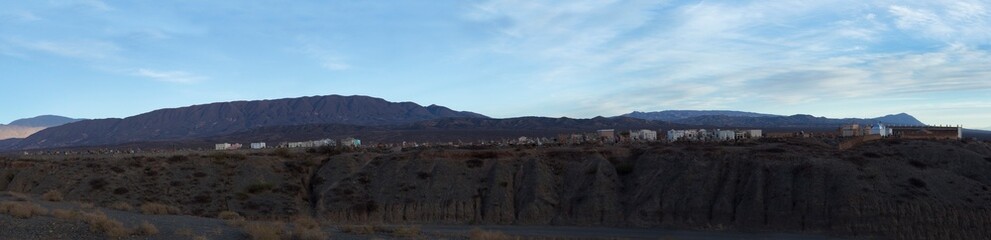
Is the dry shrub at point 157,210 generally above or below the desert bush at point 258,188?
below

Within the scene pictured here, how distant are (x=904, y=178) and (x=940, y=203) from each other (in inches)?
162

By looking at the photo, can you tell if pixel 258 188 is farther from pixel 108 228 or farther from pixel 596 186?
pixel 108 228

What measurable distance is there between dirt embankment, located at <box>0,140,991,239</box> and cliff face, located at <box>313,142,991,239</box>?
0.10m

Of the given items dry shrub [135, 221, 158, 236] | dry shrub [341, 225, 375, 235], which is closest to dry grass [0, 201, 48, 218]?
dry shrub [135, 221, 158, 236]

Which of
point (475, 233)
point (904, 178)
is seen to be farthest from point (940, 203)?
point (475, 233)

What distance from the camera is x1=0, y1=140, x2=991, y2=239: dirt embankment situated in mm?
43688

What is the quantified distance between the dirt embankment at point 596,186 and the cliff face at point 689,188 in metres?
0.10

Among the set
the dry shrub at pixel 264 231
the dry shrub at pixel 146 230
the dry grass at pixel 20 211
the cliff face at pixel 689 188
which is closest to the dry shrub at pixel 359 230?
the dry shrub at pixel 264 231

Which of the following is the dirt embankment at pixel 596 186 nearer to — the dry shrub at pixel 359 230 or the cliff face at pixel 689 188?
the cliff face at pixel 689 188

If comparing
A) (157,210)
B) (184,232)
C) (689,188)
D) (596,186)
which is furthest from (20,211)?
(689,188)

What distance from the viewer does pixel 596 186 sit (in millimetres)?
52156

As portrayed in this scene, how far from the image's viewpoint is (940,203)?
42.5 m

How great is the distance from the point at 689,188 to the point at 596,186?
235 inches

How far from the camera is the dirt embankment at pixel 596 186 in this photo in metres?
43.7
